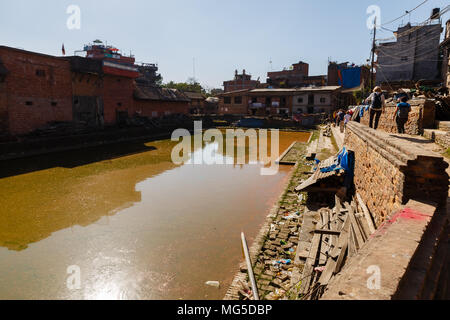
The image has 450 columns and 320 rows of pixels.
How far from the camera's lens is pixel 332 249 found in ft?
15.2

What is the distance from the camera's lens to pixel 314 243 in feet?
17.0

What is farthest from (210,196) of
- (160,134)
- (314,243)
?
(160,134)

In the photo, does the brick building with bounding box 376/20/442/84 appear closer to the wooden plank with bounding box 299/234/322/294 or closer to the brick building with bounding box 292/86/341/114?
the brick building with bounding box 292/86/341/114

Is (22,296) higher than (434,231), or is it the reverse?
(434,231)

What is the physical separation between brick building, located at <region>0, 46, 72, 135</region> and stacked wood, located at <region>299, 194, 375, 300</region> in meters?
20.1

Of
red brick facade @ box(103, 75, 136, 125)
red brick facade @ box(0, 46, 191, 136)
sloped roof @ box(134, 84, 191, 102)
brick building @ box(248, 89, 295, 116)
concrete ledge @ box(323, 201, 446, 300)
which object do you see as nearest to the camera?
concrete ledge @ box(323, 201, 446, 300)

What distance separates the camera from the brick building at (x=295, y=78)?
52.5m

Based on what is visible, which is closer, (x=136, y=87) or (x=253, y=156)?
(x=253, y=156)

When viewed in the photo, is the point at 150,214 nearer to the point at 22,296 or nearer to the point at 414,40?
the point at 22,296

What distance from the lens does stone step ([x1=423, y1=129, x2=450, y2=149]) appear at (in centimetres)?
709

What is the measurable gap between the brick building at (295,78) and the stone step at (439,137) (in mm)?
45300

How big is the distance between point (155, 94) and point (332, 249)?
103ft

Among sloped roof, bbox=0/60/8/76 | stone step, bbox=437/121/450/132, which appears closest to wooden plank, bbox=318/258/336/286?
stone step, bbox=437/121/450/132
